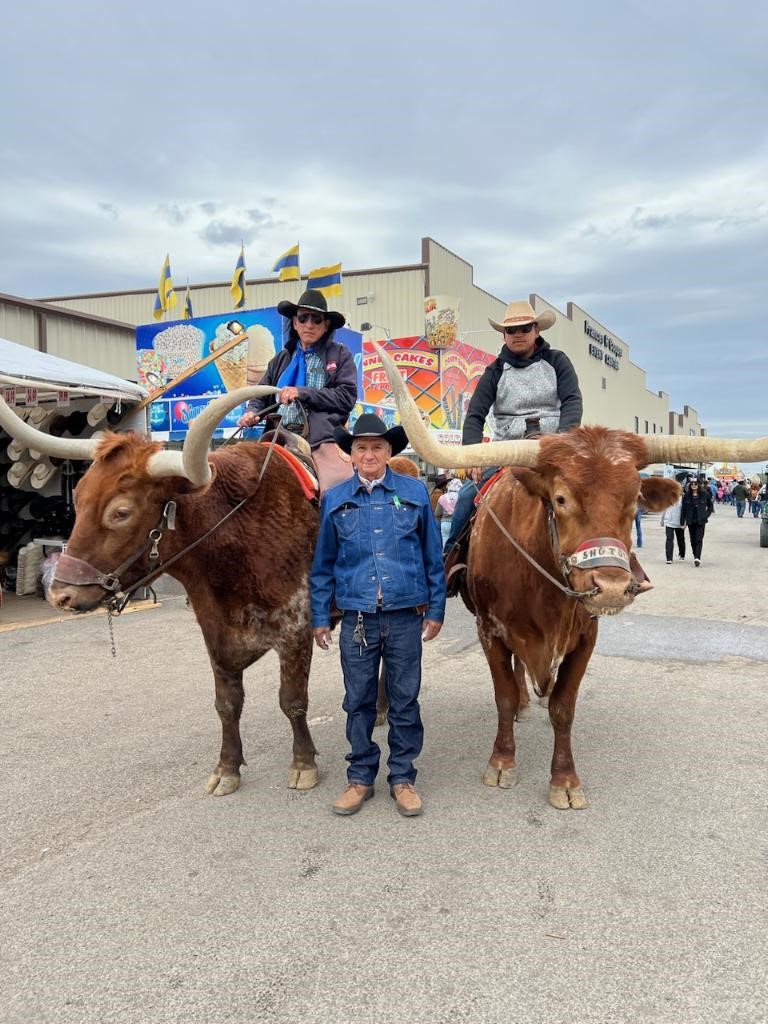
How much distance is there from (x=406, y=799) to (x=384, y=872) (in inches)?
21.4

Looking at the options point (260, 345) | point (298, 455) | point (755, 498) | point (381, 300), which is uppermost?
point (381, 300)

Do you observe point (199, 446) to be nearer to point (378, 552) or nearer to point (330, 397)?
point (378, 552)

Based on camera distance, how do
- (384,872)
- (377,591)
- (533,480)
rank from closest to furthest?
1. (384,872)
2. (533,480)
3. (377,591)

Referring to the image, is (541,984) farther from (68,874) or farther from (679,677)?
(679,677)

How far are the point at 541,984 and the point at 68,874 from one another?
1934 mm

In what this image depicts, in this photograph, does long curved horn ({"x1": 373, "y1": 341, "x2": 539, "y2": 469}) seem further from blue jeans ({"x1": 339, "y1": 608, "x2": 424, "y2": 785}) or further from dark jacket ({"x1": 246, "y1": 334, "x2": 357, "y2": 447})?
dark jacket ({"x1": 246, "y1": 334, "x2": 357, "y2": 447})

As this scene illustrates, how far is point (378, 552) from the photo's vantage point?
3.43 meters

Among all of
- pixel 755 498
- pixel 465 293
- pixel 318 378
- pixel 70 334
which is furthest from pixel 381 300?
pixel 755 498

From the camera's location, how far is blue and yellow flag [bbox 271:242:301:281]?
13.8 metres

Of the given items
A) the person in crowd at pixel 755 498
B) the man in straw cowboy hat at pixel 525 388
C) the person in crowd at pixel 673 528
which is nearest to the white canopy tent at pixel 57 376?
the man in straw cowboy hat at pixel 525 388

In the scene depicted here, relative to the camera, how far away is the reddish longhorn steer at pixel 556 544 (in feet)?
9.20

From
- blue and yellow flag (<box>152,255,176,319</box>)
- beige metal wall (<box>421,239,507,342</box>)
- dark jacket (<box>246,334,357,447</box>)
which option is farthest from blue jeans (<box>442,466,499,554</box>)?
beige metal wall (<box>421,239,507,342</box>)

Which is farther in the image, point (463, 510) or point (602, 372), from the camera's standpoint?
point (602, 372)

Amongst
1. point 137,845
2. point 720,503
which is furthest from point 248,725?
point 720,503
